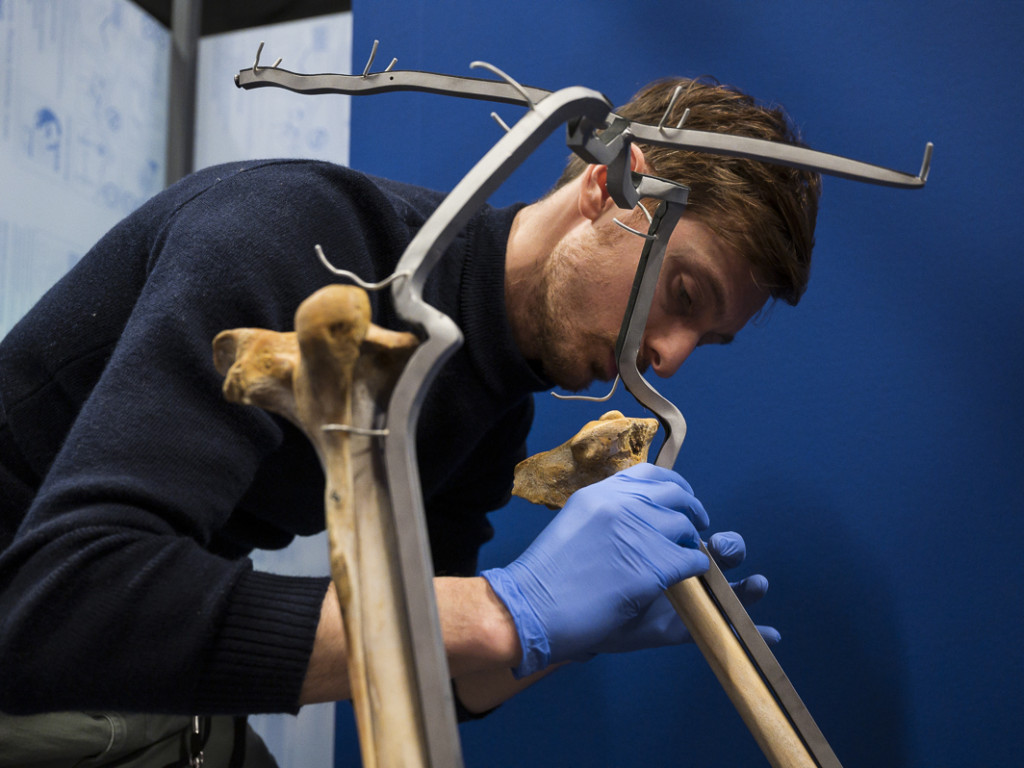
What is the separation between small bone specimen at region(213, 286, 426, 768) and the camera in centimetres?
39

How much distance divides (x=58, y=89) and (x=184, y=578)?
108cm

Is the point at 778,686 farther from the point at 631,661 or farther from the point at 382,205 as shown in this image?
the point at 382,205

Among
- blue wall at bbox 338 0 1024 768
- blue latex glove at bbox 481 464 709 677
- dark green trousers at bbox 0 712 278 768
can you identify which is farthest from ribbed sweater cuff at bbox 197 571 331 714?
blue wall at bbox 338 0 1024 768

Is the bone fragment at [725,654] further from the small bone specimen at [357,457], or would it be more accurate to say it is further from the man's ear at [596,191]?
the small bone specimen at [357,457]

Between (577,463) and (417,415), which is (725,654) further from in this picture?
(417,415)

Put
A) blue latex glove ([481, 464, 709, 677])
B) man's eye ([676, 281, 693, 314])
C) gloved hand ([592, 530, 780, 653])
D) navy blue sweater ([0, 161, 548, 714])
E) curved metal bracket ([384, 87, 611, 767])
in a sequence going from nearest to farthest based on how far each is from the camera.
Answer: curved metal bracket ([384, 87, 611, 767]) → navy blue sweater ([0, 161, 548, 714]) → blue latex glove ([481, 464, 709, 677]) → gloved hand ([592, 530, 780, 653]) → man's eye ([676, 281, 693, 314])

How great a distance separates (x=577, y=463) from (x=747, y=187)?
1.12 feet

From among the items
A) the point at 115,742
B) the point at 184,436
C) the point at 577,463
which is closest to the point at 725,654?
the point at 577,463

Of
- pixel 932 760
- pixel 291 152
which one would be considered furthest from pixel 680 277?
pixel 291 152

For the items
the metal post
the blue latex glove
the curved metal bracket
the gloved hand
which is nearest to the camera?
the curved metal bracket

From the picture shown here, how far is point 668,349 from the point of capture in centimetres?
88

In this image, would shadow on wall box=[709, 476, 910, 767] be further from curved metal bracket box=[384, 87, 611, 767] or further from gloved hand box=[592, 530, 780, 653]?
curved metal bracket box=[384, 87, 611, 767]

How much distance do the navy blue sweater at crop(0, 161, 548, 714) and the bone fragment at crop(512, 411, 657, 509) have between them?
13 centimetres

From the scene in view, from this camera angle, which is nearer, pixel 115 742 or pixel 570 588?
pixel 570 588
